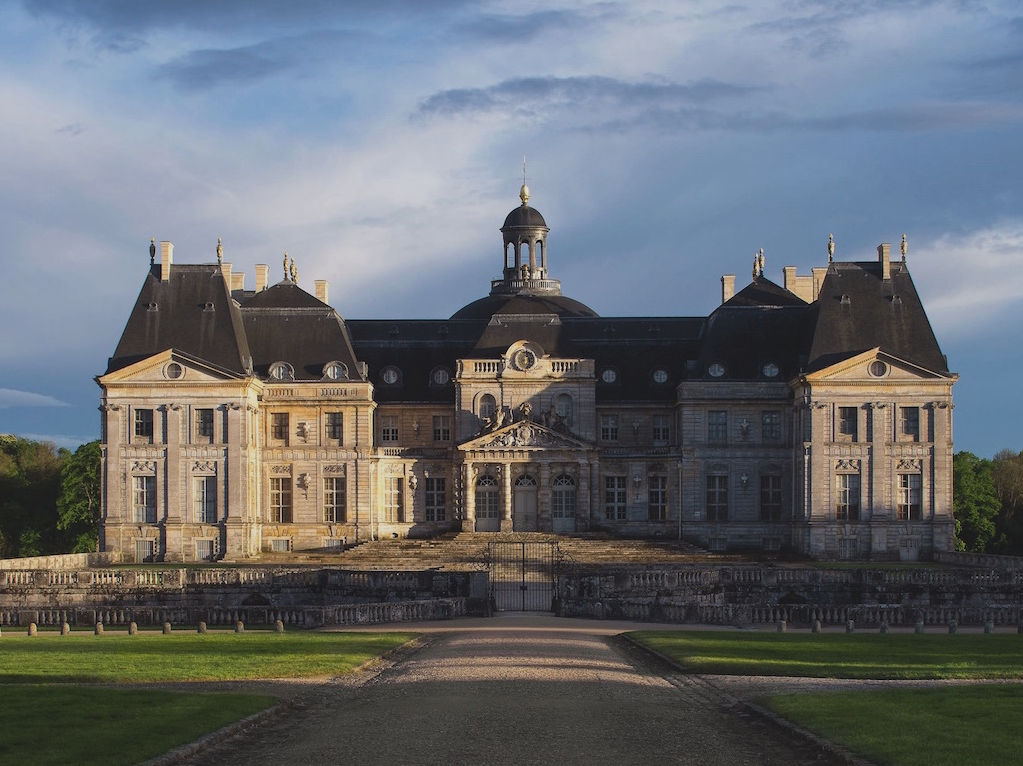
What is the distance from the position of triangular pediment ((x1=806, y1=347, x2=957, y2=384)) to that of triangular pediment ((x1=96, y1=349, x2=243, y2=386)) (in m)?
26.4

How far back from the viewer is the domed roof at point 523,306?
3059 inches

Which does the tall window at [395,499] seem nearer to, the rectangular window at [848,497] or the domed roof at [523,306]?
the domed roof at [523,306]

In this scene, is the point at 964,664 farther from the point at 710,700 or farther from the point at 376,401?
the point at 376,401

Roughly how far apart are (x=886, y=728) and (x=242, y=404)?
52567 mm

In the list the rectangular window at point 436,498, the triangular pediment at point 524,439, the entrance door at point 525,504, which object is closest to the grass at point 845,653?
the triangular pediment at point 524,439

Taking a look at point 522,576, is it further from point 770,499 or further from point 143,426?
point 143,426

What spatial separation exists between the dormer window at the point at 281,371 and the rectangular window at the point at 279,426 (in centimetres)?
171

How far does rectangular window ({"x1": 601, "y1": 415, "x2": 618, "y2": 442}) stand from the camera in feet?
256

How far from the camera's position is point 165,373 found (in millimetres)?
72250

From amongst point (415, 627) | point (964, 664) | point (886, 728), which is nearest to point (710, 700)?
point (886, 728)

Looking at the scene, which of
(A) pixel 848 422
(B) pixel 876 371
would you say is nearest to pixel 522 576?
(A) pixel 848 422

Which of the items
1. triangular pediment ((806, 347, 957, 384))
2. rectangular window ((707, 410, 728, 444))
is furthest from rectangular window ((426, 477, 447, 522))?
triangular pediment ((806, 347, 957, 384))

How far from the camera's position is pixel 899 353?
240 ft

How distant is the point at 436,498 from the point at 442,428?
3549mm
